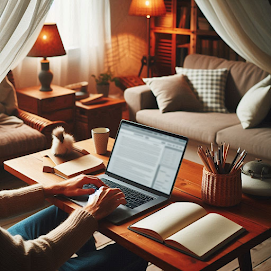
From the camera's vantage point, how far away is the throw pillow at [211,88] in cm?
361

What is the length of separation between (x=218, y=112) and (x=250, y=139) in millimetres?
651

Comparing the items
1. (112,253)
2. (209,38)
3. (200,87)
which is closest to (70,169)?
(112,253)

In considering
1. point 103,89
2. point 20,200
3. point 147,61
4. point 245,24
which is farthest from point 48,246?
point 147,61

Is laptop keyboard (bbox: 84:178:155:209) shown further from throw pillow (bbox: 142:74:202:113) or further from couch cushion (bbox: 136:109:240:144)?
throw pillow (bbox: 142:74:202:113)

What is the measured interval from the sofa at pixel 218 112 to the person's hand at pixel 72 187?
1.70m

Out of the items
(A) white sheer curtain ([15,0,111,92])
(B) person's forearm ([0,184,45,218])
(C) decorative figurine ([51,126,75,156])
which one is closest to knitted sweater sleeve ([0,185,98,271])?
(B) person's forearm ([0,184,45,218])

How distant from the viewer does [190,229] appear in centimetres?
127

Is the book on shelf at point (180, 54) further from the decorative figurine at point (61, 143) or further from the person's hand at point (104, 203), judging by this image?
the person's hand at point (104, 203)

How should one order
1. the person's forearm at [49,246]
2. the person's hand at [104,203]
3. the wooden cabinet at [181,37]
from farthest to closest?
the wooden cabinet at [181,37]
the person's hand at [104,203]
the person's forearm at [49,246]

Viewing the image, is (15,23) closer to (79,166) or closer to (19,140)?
(79,166)

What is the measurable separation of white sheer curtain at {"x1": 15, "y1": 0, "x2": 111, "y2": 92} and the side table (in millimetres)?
712

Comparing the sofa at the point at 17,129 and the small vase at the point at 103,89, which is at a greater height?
the small vase at the point at 103,89

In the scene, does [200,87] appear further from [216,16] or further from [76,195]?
[76,195]

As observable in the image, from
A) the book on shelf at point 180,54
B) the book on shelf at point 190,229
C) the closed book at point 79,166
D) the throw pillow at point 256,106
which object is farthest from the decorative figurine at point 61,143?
the book on shelf at point 180,54
